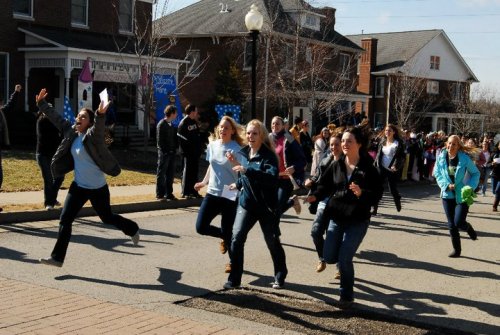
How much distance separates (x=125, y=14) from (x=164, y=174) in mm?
18546

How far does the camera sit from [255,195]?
7047 millimetres

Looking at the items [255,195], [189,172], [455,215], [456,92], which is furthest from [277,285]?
[456,92]

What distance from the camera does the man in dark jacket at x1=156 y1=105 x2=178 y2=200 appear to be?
13.9 meters

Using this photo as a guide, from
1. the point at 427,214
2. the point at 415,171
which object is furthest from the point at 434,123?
the point at 427,214

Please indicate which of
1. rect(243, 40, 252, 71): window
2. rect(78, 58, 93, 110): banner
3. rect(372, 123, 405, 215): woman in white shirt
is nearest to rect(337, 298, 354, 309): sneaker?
rect(372, 123, 405, 215): woman in white shirt

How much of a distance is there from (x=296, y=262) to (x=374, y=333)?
3187 mm

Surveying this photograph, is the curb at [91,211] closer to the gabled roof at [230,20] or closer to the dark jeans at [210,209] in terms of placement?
the dark jeans at [210,209]

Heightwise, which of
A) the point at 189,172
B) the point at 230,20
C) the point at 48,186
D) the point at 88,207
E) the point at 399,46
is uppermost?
the point at 399,46

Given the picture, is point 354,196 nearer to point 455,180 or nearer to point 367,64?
point 455,180

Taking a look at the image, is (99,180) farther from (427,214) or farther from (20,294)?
(427,214)

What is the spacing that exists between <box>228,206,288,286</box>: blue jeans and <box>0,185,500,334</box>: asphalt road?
1.05 ft

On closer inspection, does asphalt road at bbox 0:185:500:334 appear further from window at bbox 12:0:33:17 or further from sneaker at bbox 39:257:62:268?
window at bbox 12:0:33:17

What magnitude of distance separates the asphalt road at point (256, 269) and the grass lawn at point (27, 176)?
12.8 ft

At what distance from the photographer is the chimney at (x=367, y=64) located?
52281mm
